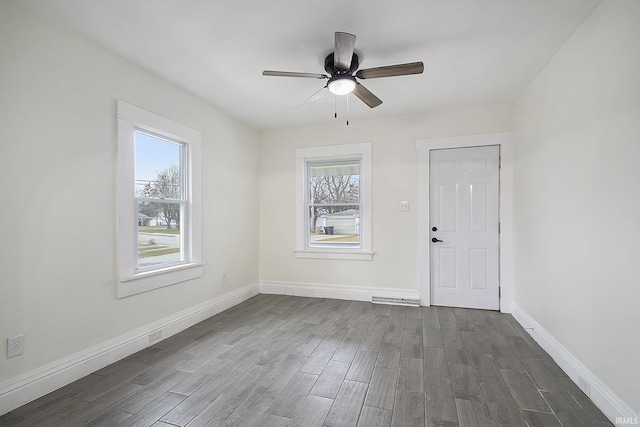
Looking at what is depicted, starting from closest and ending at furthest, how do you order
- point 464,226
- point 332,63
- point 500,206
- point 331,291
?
point 332,63 < point 500,206 < point 464,226 < point 331,291

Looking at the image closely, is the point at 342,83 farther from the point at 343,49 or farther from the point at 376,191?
the point at 376,191

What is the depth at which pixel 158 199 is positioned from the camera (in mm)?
3041

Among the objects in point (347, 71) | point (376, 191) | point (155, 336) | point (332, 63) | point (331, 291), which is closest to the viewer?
point (347, 71)

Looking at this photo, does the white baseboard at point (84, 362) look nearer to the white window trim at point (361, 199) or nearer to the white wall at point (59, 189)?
the white wall at point (59, 189)

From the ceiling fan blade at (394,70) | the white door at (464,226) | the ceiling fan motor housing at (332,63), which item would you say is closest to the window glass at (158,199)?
the ceiling fan motor housing at (332,63)


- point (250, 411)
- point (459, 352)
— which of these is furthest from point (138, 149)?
point (459, 352)

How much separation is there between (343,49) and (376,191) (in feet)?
7.95

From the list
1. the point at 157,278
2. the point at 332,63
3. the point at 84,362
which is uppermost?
the point at 332,63

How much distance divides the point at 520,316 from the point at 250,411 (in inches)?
124

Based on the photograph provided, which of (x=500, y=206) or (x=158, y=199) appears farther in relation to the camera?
(x=500, y=206)

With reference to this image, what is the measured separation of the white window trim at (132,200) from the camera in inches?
102

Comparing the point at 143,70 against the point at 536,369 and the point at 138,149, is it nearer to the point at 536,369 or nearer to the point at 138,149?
the point at 138,149

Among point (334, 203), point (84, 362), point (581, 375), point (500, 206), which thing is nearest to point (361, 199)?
point (334, 203)

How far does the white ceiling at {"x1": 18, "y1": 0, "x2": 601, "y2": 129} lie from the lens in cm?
199
